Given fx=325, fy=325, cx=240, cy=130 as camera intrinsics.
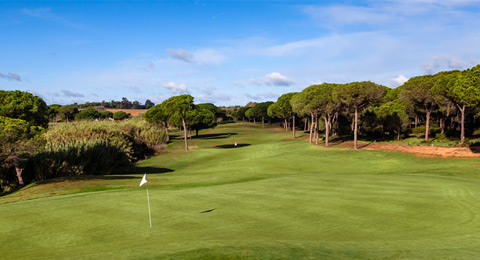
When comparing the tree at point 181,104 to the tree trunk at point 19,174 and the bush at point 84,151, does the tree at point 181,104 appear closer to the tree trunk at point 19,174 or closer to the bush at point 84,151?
the bush at point 84,151

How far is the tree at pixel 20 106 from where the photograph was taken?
122 feet

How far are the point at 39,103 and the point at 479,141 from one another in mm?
60529

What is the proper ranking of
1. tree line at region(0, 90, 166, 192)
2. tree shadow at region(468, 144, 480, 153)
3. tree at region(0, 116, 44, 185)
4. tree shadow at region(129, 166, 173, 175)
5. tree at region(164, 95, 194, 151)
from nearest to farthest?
tree at region(0, 116, 44, 185) < tree line at region(0, 90, 166, 192) < tree shadow at region(468, 144, 480, 153) < tree shadow at region(129, 166, 173, 175) < tree at region(164, 95, 194, 151)

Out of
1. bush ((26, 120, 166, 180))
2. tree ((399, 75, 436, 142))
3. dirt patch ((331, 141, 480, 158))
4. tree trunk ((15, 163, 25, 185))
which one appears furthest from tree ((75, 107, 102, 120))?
tree ((399, 75, 436, 142))

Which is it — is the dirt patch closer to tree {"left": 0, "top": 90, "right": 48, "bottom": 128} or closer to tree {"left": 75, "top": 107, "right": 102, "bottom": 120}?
tree {"left": 0, "top": 90, "right": 48, "bottom": 128}

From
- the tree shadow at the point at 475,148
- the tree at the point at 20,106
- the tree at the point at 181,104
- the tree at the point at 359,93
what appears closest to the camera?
the tree at the point at 20,106

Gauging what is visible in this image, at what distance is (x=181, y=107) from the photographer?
2478 inches

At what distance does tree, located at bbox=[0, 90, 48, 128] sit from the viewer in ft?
122

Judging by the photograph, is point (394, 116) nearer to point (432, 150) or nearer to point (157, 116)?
point (432, 150)

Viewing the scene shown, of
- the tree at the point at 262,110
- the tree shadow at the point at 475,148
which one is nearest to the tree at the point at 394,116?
the tree shadow at the point at 475,148

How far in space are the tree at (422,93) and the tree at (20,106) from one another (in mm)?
55582

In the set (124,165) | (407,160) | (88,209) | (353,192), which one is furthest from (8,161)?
(407,160)

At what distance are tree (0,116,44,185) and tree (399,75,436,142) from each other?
52.6 m

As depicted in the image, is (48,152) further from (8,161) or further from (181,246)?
(181,246)
